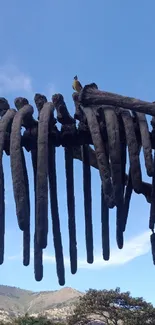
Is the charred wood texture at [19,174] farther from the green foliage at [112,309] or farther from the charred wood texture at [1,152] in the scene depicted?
the green foliage at [112,309]

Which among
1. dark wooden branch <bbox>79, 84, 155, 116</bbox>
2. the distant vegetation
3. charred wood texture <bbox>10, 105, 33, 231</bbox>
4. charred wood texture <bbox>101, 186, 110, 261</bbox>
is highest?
dark wooden branch <bbox>79, 84, 155, 116</bbox>

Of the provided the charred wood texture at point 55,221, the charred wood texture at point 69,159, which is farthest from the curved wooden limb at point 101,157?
the charred wood texture at point 55,221

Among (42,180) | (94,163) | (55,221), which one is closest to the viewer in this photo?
(42,180)

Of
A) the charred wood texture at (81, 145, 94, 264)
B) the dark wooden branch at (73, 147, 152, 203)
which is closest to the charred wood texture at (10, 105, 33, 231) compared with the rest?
the charred wood texture at (81, 145, 94, 264)

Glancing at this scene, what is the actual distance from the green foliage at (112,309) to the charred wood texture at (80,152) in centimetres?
2811

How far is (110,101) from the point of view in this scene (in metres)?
3.57

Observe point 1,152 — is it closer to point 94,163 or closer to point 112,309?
point 94,163

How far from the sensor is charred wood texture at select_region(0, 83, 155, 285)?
3150 millimetres

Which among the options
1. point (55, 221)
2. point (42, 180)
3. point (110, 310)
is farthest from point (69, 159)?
point (110, 310)

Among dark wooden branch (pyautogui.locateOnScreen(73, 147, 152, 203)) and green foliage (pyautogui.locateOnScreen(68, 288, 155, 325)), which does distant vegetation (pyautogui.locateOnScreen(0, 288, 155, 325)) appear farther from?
dark wooden branch (pyautogui.locateOnScreen(73, 147, 152, 203))

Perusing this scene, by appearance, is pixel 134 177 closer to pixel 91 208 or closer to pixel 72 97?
pixel 91 208

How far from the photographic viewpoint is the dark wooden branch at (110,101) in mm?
3520

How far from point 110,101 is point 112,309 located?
30651 mm

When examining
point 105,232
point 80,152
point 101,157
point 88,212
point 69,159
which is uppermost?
point 80,152
